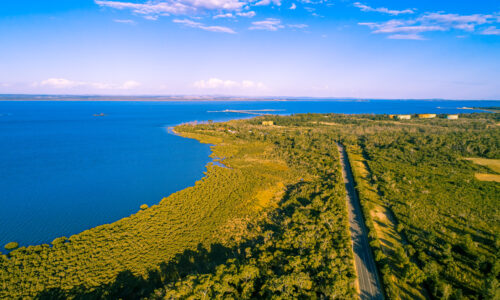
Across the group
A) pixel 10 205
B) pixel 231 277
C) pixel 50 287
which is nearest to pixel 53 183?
pixel 10 205

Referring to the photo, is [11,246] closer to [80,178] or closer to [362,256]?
[80,178]

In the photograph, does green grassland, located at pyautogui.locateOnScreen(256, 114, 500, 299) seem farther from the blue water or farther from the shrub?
Answer: the shrub

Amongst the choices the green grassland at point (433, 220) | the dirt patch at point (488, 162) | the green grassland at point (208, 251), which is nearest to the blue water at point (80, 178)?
the green grassland at point (208, 251)

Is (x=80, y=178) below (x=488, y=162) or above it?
below

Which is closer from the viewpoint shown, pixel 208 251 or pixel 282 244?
pixel 282 244

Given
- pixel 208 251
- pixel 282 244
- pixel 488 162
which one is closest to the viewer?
pixel 282 244

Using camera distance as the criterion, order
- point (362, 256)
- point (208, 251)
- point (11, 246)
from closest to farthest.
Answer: point (362, 256)
point (11, 246)
point (208, 251)

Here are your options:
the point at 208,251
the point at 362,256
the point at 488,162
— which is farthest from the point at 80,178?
the point at 488,162

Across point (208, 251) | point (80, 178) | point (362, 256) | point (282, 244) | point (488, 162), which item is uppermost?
point (488, 162)
